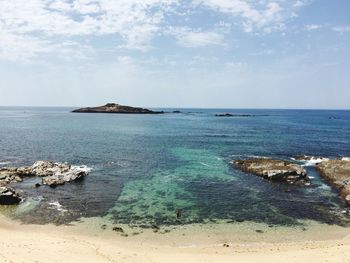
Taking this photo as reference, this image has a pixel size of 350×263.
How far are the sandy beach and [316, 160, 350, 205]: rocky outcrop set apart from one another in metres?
14.4

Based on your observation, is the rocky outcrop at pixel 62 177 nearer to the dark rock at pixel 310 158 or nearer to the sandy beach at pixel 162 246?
the sandy beach at pixel 162 246

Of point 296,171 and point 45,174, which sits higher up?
point 296,171

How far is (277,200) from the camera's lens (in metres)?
45.8

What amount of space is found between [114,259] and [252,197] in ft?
78.0

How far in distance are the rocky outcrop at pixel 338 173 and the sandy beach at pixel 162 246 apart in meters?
14.4

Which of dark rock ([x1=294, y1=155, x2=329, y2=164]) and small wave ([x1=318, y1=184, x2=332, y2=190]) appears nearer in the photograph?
small wave ([x1=318, y1=184, x2=332, y2=190])

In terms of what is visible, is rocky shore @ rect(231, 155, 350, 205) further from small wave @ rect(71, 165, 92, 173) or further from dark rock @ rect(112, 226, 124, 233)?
dark rock @ rect(112, 226, 124, 233)

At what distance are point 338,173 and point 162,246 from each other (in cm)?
3851

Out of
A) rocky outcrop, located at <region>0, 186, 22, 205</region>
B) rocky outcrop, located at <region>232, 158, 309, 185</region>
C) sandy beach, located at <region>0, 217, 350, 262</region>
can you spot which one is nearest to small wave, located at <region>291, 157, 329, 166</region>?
rocky outcrop, located at <region>232, 158, 309, 185</region>

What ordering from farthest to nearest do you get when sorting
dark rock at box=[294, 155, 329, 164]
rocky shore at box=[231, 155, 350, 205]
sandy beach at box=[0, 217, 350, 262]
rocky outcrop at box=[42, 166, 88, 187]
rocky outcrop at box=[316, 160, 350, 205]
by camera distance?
1. dark rock at box=[294, 155, 329, 164]
2. rocky shore at box=[231, 155, 350, 205]
3. rocky outcrop at box=[42, 166, 88, 187]
4. rocky outcrop at box=[316, 160, 350, 205]
5. sandy beach at box=[0, 217, 350, 262]

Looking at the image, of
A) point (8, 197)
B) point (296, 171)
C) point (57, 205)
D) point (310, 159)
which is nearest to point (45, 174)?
point (8, 197)

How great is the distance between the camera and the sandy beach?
28406 mm

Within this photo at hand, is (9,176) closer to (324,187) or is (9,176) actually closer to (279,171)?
(279,171)

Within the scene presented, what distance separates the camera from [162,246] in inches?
1257
